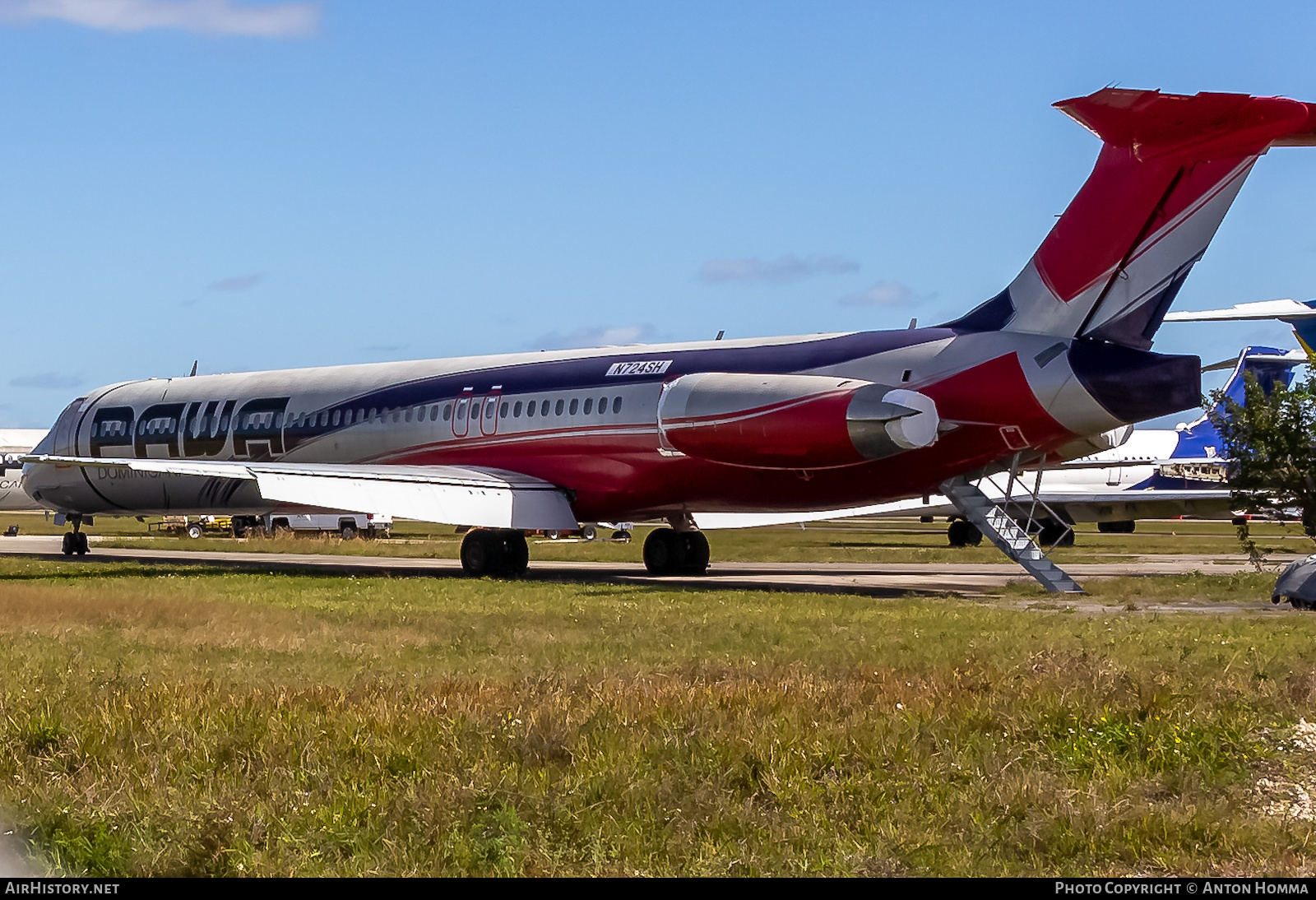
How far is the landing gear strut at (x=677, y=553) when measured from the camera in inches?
1149

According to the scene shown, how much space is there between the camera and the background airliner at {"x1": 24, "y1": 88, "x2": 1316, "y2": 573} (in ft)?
67.9

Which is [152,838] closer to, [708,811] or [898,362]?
[708,811]

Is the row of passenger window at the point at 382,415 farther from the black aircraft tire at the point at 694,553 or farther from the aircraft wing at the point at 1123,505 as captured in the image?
the aircraft wing at the point at 1123,505

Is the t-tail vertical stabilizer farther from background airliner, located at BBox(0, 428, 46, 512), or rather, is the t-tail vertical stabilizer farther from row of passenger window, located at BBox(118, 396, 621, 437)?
background airliner, located at BBox(0, 428, 46, 512)

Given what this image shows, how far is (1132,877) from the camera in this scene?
605 centimetres

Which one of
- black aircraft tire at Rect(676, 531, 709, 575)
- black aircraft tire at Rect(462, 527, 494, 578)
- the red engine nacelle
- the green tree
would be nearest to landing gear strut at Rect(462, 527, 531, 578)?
black aircraft tire at Rect(462, 527, 494, 578)

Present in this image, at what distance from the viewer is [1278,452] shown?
2244cm

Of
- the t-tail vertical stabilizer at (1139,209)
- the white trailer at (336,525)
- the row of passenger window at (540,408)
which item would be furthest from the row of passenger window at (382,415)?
the white trailer at (336,525)

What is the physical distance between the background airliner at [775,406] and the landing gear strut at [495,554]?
43 mm

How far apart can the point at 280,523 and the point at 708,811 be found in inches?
2274

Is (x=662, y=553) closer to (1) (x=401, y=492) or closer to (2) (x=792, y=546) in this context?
(1) (x=401, y=492)

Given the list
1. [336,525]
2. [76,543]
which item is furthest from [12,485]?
[76,543]

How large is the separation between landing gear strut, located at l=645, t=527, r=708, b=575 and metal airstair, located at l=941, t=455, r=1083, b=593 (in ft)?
22.7
